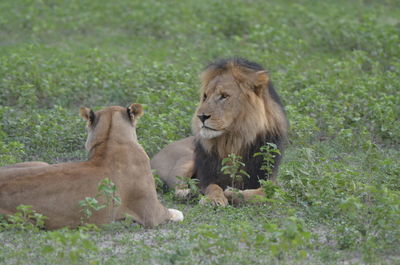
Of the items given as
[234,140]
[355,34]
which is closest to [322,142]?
[234,140]

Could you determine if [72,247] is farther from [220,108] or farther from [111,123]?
[220,108]

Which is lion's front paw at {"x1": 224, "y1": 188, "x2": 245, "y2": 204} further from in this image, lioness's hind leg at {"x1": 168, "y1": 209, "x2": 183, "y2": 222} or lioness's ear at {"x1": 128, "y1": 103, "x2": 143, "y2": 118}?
lioness's ear at {"x1": 128, "y1": 103, "x2": 143, "y2": 118}

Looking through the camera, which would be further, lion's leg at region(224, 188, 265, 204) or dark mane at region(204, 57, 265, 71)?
dark mane at region(204, 57, 265, 71)

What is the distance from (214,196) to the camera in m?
6.06

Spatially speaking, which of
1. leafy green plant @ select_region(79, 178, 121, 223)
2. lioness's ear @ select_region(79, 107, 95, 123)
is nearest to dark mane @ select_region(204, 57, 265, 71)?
lioness's ear @ select_region(79, 107, 95, 123)

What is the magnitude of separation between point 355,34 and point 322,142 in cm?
418

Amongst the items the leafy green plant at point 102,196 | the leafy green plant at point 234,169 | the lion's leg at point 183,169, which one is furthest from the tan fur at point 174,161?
the leafy green plant at point 102,196

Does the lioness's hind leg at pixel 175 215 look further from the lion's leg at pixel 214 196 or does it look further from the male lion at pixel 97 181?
the lion's leg at pixel 214 196

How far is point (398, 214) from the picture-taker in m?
4.82

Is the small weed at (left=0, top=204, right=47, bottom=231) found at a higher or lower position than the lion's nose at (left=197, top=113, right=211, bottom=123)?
lower

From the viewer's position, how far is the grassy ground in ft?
15.4

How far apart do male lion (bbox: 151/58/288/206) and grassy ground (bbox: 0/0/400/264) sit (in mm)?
249

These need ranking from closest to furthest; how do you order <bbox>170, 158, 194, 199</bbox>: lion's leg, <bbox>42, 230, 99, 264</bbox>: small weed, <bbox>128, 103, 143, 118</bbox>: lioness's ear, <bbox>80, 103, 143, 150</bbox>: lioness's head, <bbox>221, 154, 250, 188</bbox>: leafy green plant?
1. <bbox>42, 230, 99, 264</bbox>: small weed
2. <bbox>80, 103, 143, 150</bbox>: lioness's head
3. <bbox>128, 103, 143, 118</bbox>: lioness's ear
4. <bbox>221, 154, 250, 188</bbox>: leafy green plant
5. <bbox>170, 158, 194, 199</bbox>: lion's leg

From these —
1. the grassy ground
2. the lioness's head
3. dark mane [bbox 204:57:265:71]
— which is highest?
dark mane [bbox 204:57:265:71]
